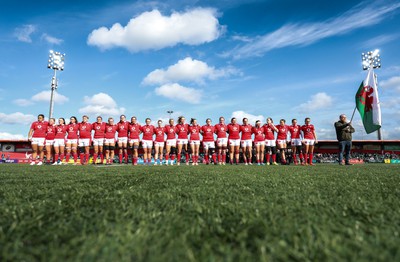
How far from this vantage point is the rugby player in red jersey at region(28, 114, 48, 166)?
12414 mm

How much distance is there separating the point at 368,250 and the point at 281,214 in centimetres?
72

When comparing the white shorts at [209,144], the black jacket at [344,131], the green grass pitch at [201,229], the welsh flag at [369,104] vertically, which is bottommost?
the green grass pitch at [201,229]

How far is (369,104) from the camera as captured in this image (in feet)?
37.5

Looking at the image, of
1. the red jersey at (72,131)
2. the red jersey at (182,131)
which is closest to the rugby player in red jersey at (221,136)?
the red jersey at (182,131)

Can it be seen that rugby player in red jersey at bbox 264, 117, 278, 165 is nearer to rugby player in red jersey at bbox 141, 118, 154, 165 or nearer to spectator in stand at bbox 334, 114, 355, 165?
spectator in stand at bbox 334, 114, 355, 165

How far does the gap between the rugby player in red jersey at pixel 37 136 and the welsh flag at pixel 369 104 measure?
13.7 meters

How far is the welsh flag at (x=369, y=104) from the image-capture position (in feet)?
36.9

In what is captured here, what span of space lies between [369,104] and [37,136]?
14.4 meters

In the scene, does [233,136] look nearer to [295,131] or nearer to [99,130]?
[295,131]

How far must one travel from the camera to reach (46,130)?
13.0 meters

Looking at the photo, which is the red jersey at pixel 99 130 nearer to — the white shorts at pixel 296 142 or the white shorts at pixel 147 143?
the white shorts at pixel 147 143

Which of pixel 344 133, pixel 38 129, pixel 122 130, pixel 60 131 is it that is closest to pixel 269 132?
pixel 344 133

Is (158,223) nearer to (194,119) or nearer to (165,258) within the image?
(165,258)

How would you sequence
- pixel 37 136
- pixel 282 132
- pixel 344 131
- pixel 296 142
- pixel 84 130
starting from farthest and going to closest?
pixel 282 132, pixel 296 142, pixel 84 130, pixel 37 136, pixel 344 131
